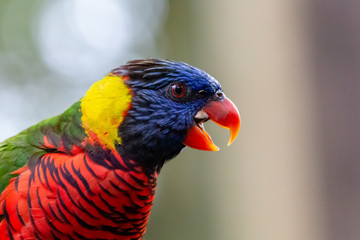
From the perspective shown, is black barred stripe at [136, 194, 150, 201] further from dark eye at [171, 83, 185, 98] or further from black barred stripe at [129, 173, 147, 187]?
dark eye at [171, 83, 185, 98]

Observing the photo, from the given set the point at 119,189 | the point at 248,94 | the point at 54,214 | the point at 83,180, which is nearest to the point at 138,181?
the point at 119,189

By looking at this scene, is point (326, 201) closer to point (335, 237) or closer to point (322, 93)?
point (335, 237)

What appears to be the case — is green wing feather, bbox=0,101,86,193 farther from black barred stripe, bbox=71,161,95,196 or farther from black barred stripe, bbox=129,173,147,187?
black barred stripe, bbox=129,173,147,187

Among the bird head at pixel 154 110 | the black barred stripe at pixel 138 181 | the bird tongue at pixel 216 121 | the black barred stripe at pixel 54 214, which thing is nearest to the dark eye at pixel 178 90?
the bird head at pixel 154 110

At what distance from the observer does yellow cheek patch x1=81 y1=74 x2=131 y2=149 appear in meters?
1.30

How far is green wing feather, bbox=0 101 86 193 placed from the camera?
4.38 feet

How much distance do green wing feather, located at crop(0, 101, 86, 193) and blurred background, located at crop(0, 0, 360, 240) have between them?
1.11 metres

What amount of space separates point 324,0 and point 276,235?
5.32 feet

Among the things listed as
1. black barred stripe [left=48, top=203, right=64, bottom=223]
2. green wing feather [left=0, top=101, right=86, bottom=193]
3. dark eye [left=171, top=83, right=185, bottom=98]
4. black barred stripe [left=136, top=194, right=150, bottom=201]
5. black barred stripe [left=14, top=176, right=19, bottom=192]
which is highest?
dark eye [left=171, top=83, right=185, bottom=98]

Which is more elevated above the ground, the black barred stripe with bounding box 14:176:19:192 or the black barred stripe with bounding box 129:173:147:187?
the black barred stripe with bounding box 14:176:19:192

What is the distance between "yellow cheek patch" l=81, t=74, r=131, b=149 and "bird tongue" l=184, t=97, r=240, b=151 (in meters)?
0.28

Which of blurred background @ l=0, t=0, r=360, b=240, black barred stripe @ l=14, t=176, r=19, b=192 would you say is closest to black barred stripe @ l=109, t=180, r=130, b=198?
black barred stripe @ l=14, t=176, r=19, b=192

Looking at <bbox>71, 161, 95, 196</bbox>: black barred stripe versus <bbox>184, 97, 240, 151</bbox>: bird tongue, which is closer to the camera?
<bbox>71, 161, 95, 196</bbox>: black barred stripe

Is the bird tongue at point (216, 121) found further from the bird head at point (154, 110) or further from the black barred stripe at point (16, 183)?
the black barred stripe at point (16, 183)
